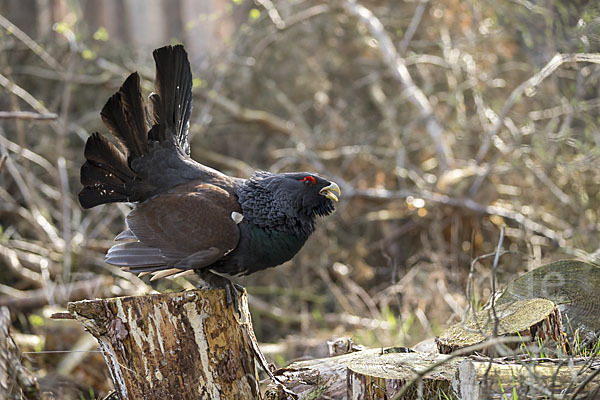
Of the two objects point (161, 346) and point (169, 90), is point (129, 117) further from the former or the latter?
point (161, 346)

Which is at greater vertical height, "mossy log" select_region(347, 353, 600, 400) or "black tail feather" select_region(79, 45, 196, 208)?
"black tail feather" select_region(79, 45, 196, 208)

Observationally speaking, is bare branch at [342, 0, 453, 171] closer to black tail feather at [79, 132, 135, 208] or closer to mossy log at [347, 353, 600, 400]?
black tail feather at [79, 132, 135, 208]

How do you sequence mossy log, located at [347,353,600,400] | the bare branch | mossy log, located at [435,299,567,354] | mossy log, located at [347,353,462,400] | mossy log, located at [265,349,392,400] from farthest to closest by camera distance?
the bare branch
mossy log, located at [265,349,392,400]
mossy log, located at [435,299,567,354]
mossy log, located at [347,353,462,400]
mossy log, located at [347,353,600,400]

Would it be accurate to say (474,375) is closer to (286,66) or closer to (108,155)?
(108,155)

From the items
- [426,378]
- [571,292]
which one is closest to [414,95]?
[571,292]

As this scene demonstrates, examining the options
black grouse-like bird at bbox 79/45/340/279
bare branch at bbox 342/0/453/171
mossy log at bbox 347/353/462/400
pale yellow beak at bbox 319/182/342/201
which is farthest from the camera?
bare branch at bbox 342/0/453/171

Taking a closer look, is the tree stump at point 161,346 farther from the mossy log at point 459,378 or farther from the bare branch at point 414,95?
the bare branch at point 414,95

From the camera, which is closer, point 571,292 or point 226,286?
point 226,286

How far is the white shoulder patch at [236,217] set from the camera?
344 centimetres

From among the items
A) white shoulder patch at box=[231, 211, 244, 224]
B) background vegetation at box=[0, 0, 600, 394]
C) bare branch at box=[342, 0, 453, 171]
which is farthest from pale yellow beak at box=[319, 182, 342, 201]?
bare branch at box=[342, 0, 453, 171]

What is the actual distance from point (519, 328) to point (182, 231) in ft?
6.21

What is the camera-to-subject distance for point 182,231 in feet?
11.3

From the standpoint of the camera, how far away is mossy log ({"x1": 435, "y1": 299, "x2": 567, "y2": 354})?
2.98 m

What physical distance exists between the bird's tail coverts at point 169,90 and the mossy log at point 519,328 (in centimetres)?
209
